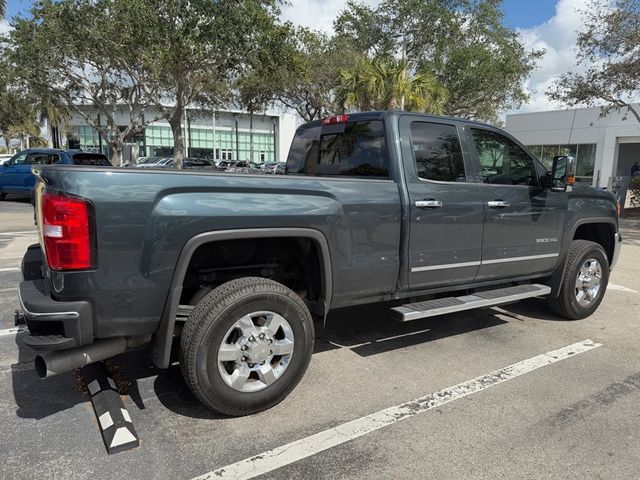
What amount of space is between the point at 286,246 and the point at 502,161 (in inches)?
92.9

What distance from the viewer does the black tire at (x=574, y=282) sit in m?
5.25

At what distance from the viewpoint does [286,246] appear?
3668 millimetres

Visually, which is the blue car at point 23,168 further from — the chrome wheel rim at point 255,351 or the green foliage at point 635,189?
the green foliage at point 635,189

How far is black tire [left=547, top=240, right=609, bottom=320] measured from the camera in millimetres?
5254

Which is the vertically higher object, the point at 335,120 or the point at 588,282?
the point at 335,120

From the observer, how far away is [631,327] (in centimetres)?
538

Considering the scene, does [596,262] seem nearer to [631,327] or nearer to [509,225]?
[631,327]

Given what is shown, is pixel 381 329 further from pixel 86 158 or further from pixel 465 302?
pixel 86 158

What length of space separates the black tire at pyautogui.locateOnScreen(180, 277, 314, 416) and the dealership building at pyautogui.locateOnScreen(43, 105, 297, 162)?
194 feet

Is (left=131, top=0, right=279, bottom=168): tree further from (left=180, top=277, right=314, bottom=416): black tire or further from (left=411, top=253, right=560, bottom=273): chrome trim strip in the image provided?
(left=180, top=277, right=314, bottom=416): black tire

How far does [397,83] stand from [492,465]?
14646mm

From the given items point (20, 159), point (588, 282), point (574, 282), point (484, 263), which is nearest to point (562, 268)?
point (574, 282)

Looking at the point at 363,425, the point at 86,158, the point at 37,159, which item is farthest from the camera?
the point at 37,159

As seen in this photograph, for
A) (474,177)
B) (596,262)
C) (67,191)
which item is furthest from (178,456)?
(596,262)
